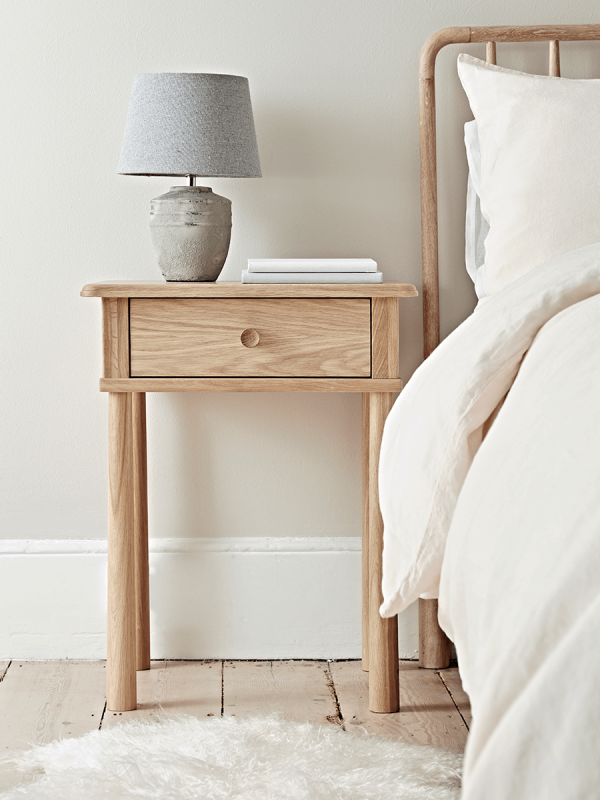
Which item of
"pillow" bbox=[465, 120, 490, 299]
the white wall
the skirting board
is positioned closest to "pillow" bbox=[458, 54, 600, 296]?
"pillow" bbox=[465, 120, 490, 299]

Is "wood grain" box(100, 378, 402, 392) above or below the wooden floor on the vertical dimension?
above

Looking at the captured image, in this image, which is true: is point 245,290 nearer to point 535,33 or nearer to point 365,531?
point 365,531

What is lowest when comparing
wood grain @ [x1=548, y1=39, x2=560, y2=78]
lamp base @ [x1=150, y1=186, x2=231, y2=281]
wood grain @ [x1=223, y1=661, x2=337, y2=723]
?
wood grain @ [x1=223, y1=661, x2=337, y2=723]

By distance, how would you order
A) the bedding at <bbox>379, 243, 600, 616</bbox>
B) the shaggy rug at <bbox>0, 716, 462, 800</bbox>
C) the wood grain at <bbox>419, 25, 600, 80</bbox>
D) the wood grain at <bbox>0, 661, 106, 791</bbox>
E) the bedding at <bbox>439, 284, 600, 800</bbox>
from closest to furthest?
the bedding at <bbox>439, 284, 600, 800</bbox> → the bedding at <bbox>379, 243, 600, 616</bbox> → the shaggy rug at <bbox>0, 716, 462, 800</bbox> → the wood grain at <bbox>0, 661, 106, 791</bbox> → the wood grain at <bbox>419, 25, 600, 80</bbox>

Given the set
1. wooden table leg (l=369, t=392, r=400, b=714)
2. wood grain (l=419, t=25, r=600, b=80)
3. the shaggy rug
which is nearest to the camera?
the shaggy rug

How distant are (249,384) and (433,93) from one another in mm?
701

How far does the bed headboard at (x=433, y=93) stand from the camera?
1613 millimetres

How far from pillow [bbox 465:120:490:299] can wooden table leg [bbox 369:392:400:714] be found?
15.3 inches

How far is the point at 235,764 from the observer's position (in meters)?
1.22

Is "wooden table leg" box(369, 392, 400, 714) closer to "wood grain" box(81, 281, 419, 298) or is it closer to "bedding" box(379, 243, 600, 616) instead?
"wood grain" box(81, 281, 419, 298)

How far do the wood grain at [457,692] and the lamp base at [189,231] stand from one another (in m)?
0.89

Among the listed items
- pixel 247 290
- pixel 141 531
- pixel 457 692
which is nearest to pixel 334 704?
pixel 457 692

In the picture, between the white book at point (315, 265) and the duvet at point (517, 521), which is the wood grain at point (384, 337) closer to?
the white book at point (315, 265)

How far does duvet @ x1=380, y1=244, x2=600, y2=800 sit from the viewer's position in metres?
0.49
